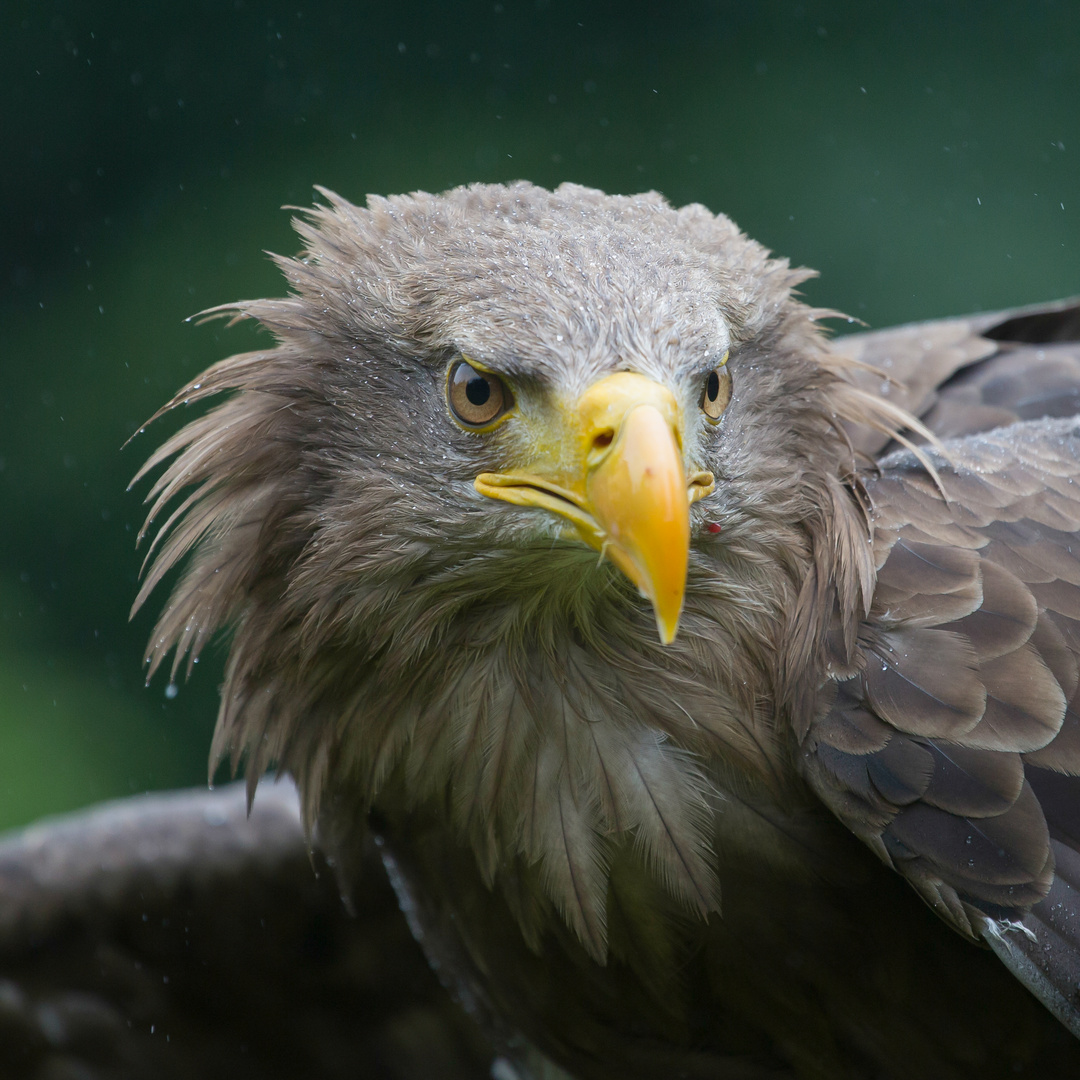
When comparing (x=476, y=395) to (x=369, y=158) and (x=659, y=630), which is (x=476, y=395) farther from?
(x=369, y=158)

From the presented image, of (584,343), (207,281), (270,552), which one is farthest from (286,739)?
(207,281)

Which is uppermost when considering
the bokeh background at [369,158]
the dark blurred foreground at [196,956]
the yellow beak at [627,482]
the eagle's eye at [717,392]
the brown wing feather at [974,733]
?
the bokeh background at [369,158]

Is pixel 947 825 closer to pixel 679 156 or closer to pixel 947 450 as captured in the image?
pixel 947 450

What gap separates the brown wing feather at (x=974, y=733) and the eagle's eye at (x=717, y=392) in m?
0.32

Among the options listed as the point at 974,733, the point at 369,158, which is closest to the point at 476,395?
the point at 974,733

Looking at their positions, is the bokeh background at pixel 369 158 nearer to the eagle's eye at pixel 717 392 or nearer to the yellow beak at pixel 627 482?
the eagle's eye at pixel 717 392

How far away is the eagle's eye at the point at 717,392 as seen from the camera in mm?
1765

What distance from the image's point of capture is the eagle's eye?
176cm

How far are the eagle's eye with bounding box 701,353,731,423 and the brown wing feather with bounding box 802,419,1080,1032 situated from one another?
1.05ft

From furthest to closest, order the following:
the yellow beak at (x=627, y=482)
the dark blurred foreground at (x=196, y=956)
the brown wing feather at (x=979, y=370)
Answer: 1. the dark blurred foreground at (x=196, y=956)
2. the brown wing feather at (x=979, y=370)
3. the yellow beak at (x=627, y=482)

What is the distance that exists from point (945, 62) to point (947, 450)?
4478mm

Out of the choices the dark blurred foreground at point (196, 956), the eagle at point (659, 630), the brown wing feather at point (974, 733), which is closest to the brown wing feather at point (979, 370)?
the eagle at point (659, 630)

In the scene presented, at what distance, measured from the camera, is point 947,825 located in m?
1.71

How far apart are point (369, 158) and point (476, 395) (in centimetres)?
439
